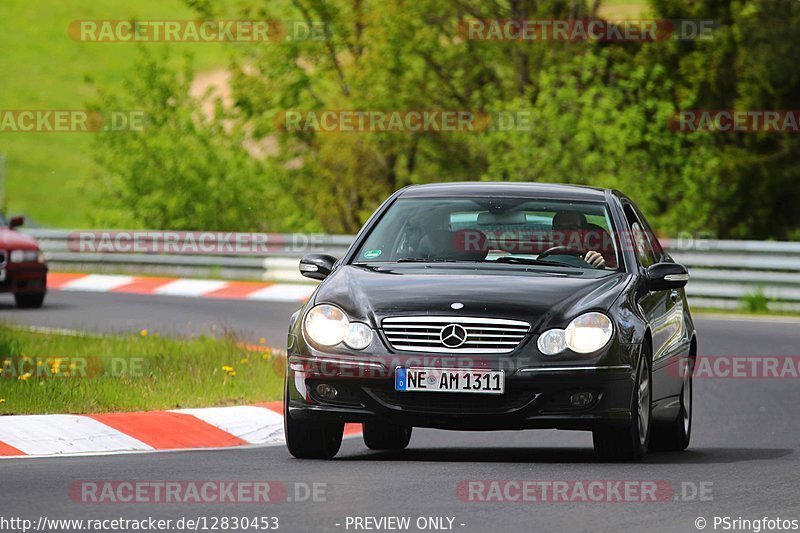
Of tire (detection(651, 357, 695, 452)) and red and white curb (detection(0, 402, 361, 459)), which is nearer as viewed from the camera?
red and white curb (detection(0, 402, 361, 459))

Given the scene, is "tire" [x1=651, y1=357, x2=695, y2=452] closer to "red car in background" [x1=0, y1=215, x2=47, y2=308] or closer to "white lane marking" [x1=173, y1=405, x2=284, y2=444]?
"white lane marking" [x1=173, y1=405, x2=284, y2=444]

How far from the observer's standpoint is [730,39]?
1495 inches

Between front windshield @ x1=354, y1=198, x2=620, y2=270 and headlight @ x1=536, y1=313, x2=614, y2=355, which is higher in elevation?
front windshield @ x1=354, y1=198, x2=620, y2=270

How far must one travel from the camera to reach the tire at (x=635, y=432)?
33.6ft

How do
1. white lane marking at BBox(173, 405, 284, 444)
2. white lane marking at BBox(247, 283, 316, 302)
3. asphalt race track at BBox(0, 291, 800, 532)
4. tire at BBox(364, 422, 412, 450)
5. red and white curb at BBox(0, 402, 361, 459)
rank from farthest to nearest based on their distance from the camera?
white lane marking at BBox(247, 283, 316, 302)
white lane marking at BBox(173, 405, 284, 444)
tire at BBox(364, 422, 412, 450)
red and white curb at BBox(0, 402, 361, 459)
asphalt race track at BBox(0, 291, 800, 532)

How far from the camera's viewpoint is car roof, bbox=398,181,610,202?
37.6 feet

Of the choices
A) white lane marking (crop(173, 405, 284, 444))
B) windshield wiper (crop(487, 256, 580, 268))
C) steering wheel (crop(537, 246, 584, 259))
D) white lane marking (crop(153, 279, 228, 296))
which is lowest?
white lane marking (crop(153, 279, 228, 296))

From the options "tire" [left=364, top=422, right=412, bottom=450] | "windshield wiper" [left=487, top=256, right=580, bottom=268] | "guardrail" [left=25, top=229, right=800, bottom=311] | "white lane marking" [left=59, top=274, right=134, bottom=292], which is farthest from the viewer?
"white lane marking" [left=59, top=274, right=134, bottom=292]

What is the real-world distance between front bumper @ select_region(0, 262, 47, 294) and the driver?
1484cm

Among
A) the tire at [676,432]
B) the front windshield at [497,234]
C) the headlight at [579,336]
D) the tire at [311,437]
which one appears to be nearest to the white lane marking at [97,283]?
the tire at [676,432]

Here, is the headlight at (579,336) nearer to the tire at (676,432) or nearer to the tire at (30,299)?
the tire at (676,432)

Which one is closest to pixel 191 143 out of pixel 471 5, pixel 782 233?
pixel 471 5

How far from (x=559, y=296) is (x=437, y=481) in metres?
1.38

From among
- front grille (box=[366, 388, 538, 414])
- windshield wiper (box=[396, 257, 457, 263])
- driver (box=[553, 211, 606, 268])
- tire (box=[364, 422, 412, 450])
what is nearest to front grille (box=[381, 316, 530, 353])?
front grille (box=[366, 388, 538, 414])
